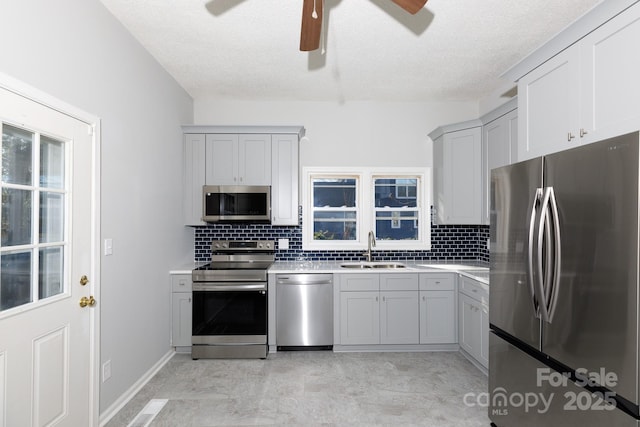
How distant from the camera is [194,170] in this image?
404 centimetres

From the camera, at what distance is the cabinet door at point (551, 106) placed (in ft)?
6.61

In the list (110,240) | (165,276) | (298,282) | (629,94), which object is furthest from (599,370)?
(165,276)

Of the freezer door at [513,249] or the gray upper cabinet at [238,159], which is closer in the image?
the freezer door at [513,249]

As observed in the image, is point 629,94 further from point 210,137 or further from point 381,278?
point 210,137

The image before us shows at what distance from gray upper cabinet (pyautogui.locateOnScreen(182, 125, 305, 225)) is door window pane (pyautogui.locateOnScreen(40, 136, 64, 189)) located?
1952mm

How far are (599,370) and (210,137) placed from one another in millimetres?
3757

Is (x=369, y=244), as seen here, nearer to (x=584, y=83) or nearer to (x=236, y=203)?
(x=236, y=203)

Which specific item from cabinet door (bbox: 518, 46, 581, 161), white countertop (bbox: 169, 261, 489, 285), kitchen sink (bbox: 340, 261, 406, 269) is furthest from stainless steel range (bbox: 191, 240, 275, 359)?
cabinet door (bbox: 518, 46, 581, 161)

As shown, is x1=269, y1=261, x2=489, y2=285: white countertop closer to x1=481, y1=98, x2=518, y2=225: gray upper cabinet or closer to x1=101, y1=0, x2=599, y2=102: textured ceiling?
x1=481, y1=98, x2=518, y2=225: gray upper cabinet

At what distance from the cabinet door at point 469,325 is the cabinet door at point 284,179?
1.91 meters

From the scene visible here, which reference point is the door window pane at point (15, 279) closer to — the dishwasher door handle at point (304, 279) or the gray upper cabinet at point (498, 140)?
the dishwasher door handle at point (304, 279)

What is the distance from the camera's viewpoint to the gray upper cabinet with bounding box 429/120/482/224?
381cm

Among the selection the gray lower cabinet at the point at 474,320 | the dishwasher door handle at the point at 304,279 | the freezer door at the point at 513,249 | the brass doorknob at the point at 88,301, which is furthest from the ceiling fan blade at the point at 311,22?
the gray lower cabinet at the point at 474,320

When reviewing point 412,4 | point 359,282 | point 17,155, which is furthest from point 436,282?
point 17,155
